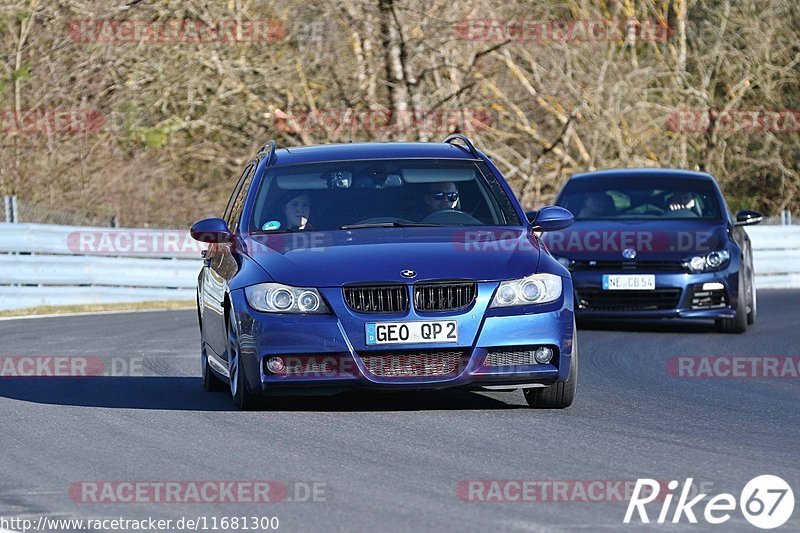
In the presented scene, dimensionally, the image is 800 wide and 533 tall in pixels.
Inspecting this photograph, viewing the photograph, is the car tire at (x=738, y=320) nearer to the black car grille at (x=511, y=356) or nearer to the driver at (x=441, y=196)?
the driver at (x=441, y=196)

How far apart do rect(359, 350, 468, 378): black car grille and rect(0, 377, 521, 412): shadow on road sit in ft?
1.75

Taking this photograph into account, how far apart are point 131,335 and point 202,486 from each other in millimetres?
9308

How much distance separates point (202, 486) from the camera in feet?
21.4

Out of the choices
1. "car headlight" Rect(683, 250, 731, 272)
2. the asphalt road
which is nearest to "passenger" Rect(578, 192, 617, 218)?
"car headlight" Rect(683, 250, 731, 272)

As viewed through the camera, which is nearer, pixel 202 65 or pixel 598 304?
pixel 598 304

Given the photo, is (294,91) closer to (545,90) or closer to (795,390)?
(545,90)

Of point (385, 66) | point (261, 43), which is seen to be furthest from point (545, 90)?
point (261, 43)

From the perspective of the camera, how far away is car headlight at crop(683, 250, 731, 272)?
15.1m

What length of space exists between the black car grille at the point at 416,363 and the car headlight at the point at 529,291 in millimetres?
361

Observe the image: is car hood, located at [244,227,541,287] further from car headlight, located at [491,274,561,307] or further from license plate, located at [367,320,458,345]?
license plate, located at [367,320,458,345]

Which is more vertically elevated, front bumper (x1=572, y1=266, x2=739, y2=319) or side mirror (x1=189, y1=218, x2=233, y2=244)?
side mirror (x1=189, y1=218, x2=233, y2=244)

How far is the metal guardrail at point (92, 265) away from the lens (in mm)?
20328

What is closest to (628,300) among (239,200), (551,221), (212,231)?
(551,221)

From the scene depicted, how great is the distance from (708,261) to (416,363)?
7316mm
